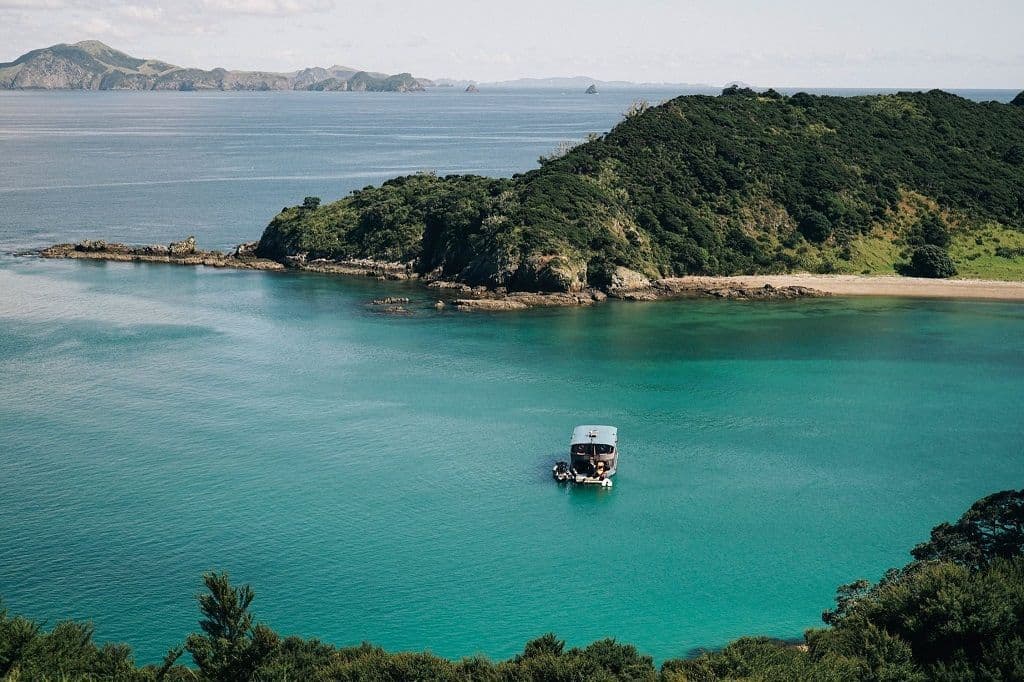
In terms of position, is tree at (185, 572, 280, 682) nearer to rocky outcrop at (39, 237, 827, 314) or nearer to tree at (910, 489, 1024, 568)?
tree at (910, 489, 1024, 568)

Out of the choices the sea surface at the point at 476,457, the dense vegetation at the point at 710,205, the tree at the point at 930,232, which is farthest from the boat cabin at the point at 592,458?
the tree at the point at 930,232

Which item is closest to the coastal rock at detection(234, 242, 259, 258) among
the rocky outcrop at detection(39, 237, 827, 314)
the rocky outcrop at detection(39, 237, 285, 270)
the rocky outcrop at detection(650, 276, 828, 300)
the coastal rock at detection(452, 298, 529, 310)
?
the rocky outcrop at detection(39, 237, 827, 314)

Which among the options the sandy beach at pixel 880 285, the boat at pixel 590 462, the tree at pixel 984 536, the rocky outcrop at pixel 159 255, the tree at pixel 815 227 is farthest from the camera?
the rocky outcrop at pixel 159 255

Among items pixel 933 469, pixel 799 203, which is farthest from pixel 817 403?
pixel 799 203

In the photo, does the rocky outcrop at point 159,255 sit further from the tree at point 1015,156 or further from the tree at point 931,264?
the tree at point 1015,156

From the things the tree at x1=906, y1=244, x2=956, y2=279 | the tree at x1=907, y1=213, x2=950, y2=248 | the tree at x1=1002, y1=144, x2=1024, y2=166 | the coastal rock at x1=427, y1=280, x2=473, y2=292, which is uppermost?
the tree at x1=1002, y1=144, x2=1024, y2=166

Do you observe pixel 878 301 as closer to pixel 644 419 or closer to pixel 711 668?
pixel 644 419

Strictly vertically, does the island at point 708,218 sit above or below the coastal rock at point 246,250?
above

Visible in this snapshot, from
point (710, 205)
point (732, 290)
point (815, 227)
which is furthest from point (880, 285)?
point (710, 205)
